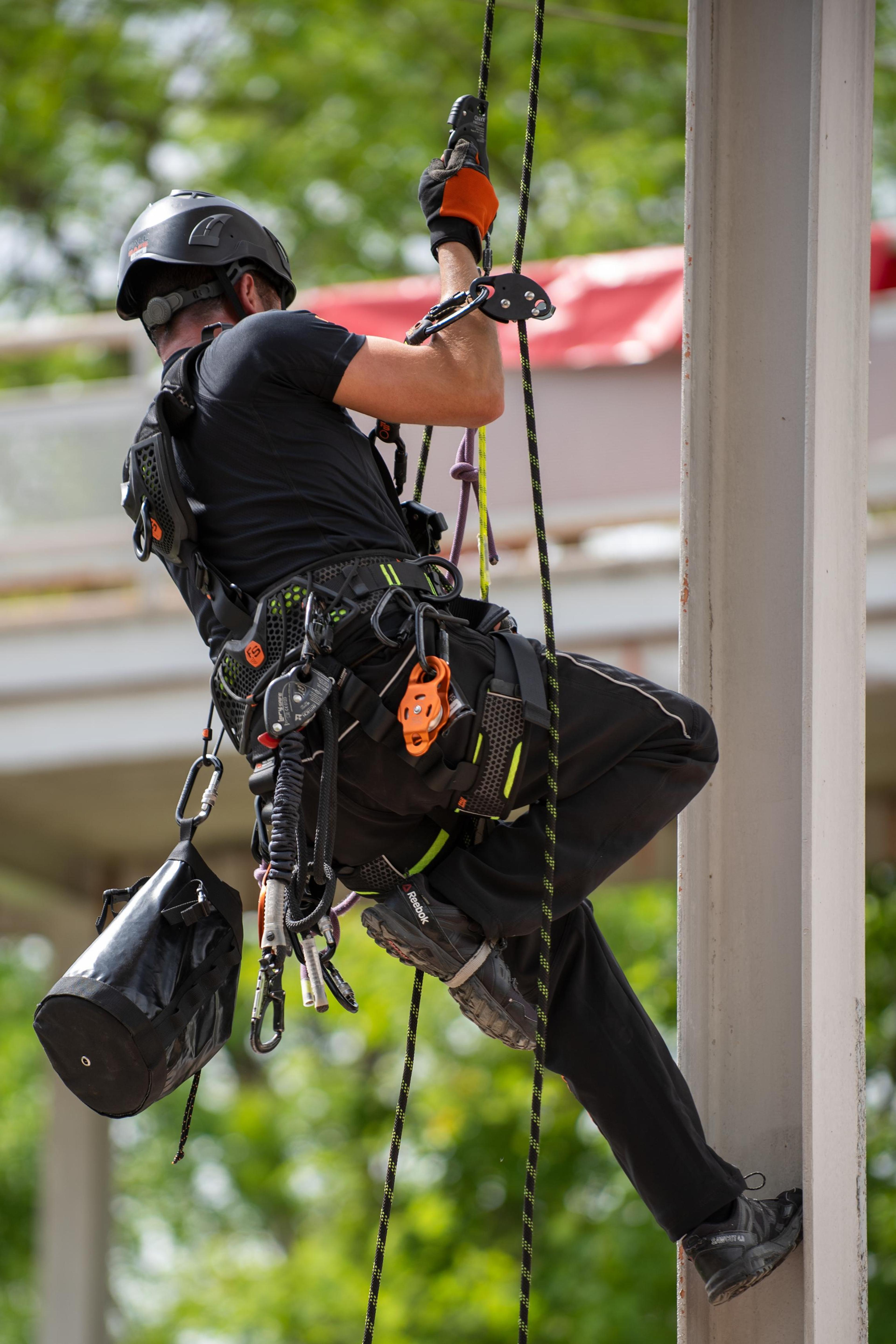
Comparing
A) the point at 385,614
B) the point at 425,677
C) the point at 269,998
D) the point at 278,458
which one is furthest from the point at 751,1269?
the point at 278,458

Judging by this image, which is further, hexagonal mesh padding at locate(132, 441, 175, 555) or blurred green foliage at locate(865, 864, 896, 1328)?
blurred green foliage at locate(865, 864, 896, 1328)

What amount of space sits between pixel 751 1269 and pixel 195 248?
2.35 meters

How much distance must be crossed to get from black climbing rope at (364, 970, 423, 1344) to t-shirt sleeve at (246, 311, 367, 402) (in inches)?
46.7

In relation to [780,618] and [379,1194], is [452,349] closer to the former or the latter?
[780,618]

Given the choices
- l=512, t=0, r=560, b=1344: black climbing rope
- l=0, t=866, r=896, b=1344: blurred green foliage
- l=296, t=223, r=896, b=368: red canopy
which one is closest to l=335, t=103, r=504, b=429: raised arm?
l=512, t=0, r=560, b=1344: black climbing rope

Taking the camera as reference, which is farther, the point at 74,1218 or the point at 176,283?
the point at 74,1218

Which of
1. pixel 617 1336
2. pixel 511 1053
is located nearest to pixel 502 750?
pixel 617 1336

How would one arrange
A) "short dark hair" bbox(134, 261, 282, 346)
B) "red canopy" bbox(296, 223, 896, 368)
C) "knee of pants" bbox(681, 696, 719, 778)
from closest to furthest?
"knee of pants" bbox(681, 696, 719, 778)
"short dark hair" bbox(134, 261, 282, 346)
"red canopy" bbox(296, 223, 896, 368)

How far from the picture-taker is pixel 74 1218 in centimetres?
1055

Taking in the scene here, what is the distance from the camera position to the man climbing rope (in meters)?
3.29

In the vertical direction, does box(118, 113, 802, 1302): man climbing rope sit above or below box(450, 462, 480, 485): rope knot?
below

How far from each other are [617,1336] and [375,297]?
6944mm

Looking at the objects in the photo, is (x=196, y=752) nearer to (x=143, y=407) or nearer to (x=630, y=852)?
(x=143, y=407)

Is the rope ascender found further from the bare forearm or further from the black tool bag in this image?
the black tool bag
